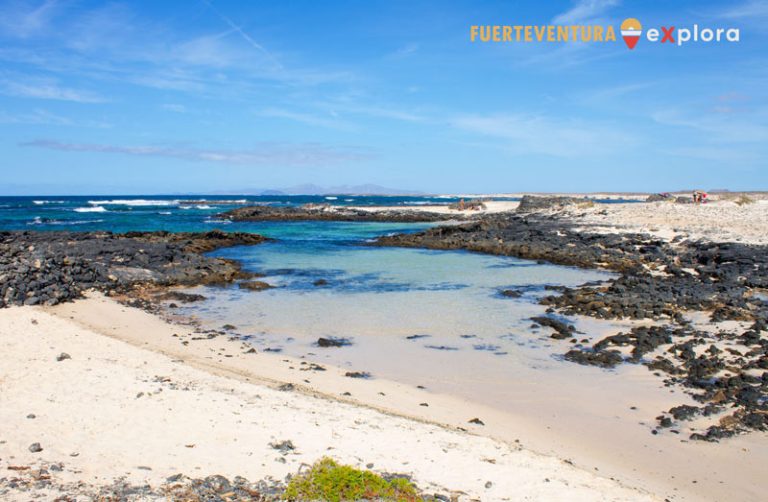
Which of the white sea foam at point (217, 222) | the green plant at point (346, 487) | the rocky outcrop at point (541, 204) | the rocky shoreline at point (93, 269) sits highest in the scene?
the rocky outcrop at point (541, 204)

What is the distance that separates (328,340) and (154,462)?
5.85 m

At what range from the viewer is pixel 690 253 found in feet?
65.9

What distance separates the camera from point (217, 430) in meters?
5.69

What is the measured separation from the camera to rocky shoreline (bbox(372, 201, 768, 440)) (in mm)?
7426

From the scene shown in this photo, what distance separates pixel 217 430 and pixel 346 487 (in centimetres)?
186

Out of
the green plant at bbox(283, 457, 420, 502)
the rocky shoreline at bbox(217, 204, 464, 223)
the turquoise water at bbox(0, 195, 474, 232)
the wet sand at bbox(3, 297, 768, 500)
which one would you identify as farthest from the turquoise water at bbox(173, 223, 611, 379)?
the rocky shoreline at bbox(217, 204, 464, 223)

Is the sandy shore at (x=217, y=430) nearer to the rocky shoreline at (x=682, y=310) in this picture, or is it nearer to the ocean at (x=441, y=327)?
the ocean at (x=441, y=327)

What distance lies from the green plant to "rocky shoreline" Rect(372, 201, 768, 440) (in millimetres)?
3801

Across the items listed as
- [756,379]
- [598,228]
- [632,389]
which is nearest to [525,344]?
[632,389]

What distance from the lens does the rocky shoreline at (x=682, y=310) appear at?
7.43 meters

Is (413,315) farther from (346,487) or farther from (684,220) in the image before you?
(684,220)

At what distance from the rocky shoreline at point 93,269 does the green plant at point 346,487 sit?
10.1 metres

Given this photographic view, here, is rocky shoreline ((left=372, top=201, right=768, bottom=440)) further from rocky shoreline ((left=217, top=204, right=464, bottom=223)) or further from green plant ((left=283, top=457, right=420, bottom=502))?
rocky shoreline ((left=217, top=204, right=464, bottom=223))

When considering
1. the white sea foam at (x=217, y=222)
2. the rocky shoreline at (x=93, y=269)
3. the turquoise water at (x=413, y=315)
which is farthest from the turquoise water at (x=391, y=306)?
the white sea foam at (x=217, y=222)
